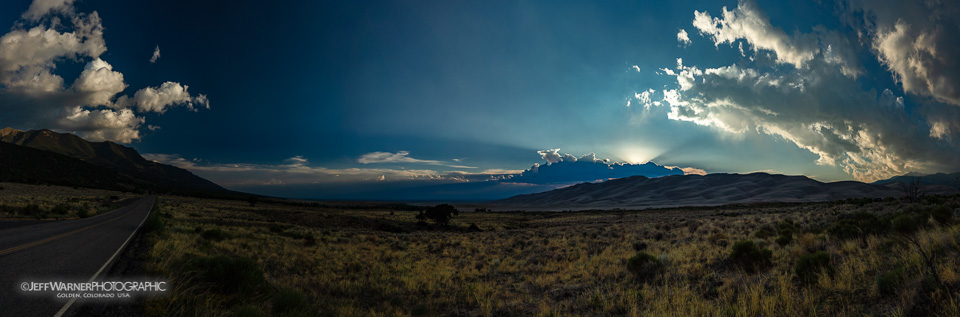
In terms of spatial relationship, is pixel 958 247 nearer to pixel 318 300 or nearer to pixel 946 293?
pixel 946 293

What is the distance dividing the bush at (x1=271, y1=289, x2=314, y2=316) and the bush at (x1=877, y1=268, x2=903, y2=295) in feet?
37.4

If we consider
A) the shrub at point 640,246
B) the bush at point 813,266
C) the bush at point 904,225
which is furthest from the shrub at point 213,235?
the bush at point 904,225

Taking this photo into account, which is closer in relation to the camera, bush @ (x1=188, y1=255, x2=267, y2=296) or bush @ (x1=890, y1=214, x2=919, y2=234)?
bush @ (x1=188, y1=255, x2=267, y2=296)

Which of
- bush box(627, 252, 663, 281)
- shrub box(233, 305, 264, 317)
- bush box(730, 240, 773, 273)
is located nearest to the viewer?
shrub box(233, 305, 264, 317)

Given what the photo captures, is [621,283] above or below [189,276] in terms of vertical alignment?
below

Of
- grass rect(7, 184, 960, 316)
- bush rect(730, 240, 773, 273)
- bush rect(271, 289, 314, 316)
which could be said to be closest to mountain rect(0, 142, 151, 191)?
grass rect(7, 184, 960, 316)

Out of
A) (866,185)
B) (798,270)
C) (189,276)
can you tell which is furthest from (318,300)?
(866,185)

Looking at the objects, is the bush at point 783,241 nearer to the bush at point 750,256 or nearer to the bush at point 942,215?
the bush at point 750,256

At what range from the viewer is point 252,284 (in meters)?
8.42

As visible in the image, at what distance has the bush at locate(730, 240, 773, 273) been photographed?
10.3 m

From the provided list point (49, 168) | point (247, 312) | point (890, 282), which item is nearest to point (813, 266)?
point (890, 282)

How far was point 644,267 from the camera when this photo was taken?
11414 millimetres

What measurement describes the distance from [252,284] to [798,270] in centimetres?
1348

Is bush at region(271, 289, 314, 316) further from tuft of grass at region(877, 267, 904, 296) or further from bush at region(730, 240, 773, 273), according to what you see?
bush at region(730, 240, 773, 273)
